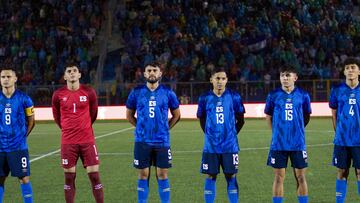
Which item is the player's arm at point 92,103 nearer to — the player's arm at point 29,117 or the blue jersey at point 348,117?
the player's arm at point 29,117

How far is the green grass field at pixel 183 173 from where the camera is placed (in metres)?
9.81

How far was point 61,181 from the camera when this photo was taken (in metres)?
11.5

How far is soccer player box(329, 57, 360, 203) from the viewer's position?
27.5 feet

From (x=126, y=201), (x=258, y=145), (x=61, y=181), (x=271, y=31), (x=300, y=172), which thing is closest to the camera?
(x=300, y=172)

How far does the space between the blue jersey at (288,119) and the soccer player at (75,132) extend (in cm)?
225

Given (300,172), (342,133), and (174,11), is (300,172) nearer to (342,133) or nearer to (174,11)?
(342,133)

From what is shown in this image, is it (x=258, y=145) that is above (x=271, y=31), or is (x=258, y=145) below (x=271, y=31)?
below

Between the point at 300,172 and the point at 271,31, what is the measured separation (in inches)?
856

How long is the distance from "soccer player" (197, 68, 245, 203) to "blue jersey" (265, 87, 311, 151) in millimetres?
475

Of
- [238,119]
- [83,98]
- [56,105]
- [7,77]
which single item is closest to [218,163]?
[238,119]

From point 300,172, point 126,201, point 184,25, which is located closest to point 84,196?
point 126,201

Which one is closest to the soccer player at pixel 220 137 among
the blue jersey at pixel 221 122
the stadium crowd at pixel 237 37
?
the blue jersey at pixel 221 122

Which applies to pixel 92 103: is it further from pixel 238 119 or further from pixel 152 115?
A: pixel 238 119

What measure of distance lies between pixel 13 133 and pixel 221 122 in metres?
2.60
